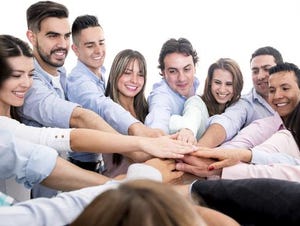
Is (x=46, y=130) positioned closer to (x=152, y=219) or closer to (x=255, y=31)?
(x=152, y=219)

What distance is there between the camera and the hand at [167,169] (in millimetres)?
1407

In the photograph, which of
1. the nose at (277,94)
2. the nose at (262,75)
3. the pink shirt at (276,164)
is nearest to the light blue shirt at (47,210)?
the pink shirt at (276,164)

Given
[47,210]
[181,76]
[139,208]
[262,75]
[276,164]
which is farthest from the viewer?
[262,75]

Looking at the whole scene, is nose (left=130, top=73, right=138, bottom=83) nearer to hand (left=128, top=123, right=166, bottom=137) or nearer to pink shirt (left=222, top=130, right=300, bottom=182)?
hand (left=128, top=123, right=166, bottom=137)

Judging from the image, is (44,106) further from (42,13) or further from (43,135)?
(42,13)

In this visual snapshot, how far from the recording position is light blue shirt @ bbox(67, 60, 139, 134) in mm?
1729

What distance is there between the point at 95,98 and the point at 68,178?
0.68m

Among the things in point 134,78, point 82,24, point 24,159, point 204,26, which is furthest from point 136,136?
point 204,26

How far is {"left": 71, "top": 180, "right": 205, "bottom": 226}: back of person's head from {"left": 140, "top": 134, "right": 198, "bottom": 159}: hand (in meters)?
0.93

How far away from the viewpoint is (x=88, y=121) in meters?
1.59

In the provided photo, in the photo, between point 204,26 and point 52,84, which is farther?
point 204,26

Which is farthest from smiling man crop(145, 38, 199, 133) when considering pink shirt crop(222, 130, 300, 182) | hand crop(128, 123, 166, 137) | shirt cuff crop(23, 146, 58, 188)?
shirt cuff crop(23, 146, 58, 188)

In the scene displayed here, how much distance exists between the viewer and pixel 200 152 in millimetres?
1483

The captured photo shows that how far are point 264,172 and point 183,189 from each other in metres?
0.29
